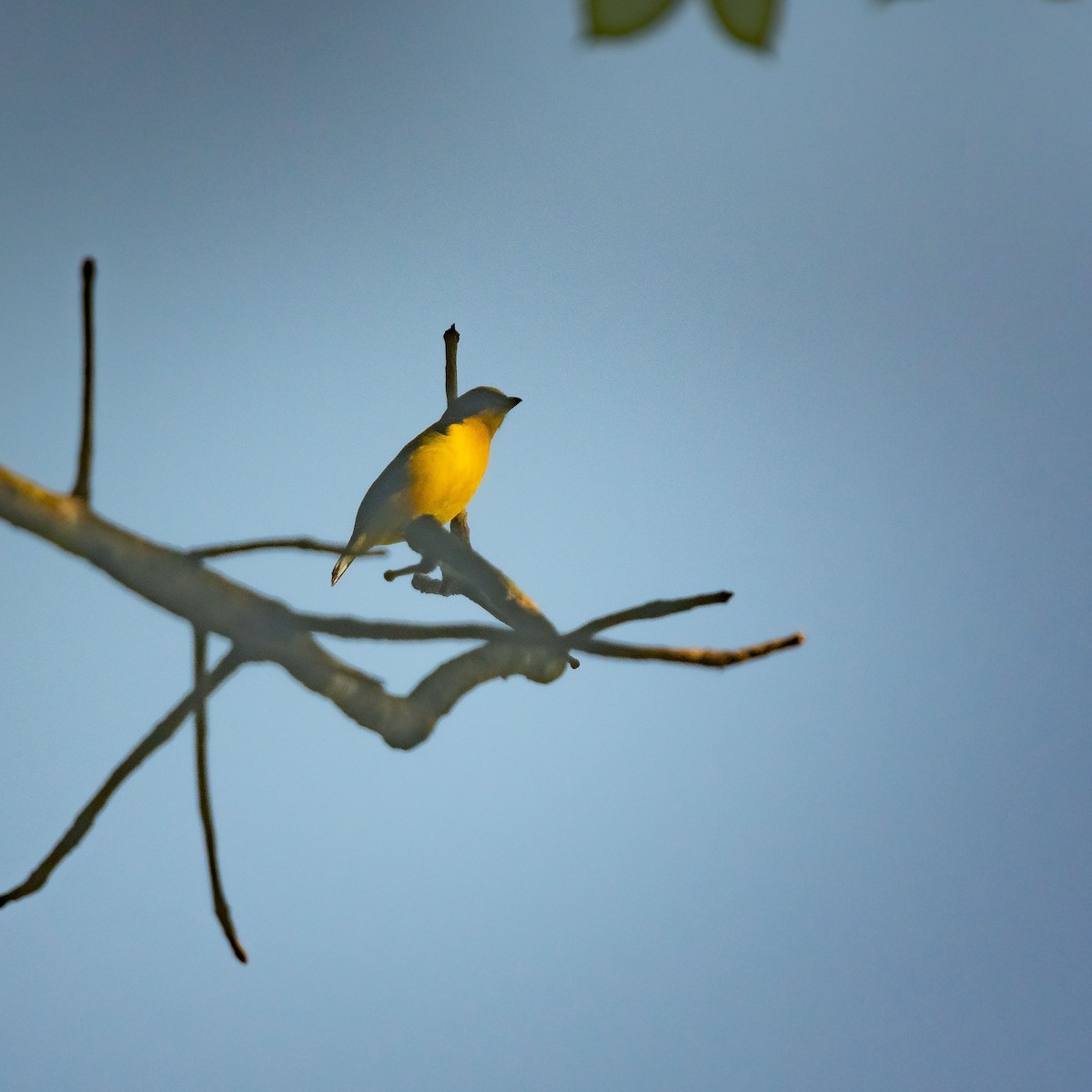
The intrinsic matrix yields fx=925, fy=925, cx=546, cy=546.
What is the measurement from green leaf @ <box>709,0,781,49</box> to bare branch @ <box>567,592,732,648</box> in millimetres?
234

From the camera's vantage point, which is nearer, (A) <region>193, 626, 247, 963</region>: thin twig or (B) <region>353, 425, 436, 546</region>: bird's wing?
(A) <region>193, 626, 247, 963</region>: thin twig

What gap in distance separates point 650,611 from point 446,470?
0.53m

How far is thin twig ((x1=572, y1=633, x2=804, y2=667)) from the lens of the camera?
0.44 m

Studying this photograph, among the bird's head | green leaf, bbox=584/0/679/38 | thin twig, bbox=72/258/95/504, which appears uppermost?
the bird's head

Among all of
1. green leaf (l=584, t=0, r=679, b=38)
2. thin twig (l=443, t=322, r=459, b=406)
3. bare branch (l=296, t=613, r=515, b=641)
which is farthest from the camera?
thin twig (l=443, t=322, r=459, b=406)

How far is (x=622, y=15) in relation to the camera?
1.01ft

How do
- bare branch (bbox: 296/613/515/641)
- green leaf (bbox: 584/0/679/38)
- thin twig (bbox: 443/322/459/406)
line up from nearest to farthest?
1. green leaf (bbox: 584/0/679/38)
2. bare branch (bbox: 296/613/515/641)
3. thin twig (bbox: 443/322/459/406)

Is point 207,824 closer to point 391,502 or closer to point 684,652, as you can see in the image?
point 684,652

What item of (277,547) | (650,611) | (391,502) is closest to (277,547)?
A: (277,547)

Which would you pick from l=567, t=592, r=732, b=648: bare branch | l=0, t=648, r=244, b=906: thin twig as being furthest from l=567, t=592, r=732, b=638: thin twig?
l=0, t=648, r=244, b=906: thin twig

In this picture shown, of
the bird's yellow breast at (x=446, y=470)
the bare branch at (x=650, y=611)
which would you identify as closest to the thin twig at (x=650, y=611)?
the bare branch at (x=650, y=611)

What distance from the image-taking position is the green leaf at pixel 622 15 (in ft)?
1.00

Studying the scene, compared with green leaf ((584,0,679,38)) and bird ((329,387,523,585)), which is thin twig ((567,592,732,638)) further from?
bird ((329,387,523,585))

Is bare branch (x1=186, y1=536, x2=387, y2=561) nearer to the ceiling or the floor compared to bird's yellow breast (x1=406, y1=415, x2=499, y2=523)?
nearer to the floor
